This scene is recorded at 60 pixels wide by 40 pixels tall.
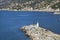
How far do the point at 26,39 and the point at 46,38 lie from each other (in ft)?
27.9

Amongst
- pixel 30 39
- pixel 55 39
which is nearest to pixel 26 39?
pixel 30 39

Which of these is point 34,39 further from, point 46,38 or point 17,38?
point 17,38

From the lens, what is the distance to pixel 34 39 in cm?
5772

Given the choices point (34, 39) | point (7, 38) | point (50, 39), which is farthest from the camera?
point (7, 38)

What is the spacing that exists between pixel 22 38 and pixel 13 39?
2.53m

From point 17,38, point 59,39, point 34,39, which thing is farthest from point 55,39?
point 17,38

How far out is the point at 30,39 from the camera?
201ft

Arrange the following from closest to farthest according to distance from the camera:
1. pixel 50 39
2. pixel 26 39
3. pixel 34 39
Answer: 1. pixel 50 39
2. pixel 34 39
3. pixel 26 39

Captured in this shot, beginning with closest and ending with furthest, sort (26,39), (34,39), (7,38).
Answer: (34,39)
(26,39)
(7,38)

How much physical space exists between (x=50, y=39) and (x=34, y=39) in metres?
5.33

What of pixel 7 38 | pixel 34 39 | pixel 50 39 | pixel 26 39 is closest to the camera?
pixel 50 39

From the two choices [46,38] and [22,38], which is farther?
[22,38]

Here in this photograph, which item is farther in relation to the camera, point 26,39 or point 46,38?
point 26,39

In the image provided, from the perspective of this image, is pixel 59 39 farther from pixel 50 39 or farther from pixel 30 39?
pixel 30 39
